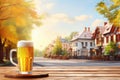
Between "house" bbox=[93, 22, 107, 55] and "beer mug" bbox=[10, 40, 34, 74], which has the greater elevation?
"house" bbox=[93, 22, 107, 55]

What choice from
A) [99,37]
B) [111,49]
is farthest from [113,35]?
[99,37]

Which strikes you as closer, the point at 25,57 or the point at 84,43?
the point at 25,57

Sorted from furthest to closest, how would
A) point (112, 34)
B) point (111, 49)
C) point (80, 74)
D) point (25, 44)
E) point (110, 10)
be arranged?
1. point (112, 34)
2. point (111, 49)
3. point (110, 10)
4. point (25, 44)
5. point (80, 74)

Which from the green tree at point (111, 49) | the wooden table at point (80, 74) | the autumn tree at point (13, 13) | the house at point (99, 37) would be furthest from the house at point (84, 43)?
the wooden table at point (80, 74)

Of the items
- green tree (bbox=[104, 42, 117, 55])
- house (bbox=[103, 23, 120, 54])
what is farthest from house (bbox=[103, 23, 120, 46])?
green tree (bbox=[104, 42, 117, 55])

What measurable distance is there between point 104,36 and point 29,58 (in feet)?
171

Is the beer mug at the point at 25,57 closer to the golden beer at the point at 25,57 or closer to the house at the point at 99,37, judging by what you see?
the golden beer at the point at 25,57

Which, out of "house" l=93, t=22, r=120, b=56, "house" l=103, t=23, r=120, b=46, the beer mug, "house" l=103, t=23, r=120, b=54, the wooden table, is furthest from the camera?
"house" l=93, t=22, r=120, b=56

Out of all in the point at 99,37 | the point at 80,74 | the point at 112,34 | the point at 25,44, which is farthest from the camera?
the point at 99,37

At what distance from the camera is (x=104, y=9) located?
65.9ft

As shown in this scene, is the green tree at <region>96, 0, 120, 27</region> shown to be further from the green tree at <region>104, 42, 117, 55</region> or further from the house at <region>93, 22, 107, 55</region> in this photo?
the house at <region>93, 22, 107, 55</region>

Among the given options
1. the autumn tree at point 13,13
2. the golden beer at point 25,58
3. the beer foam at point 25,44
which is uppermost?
the autumn tree at point 13,13

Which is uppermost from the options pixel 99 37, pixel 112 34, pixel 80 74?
pixel 99 37

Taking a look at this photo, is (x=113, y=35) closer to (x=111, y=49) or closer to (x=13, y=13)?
(x=111, y=49)
